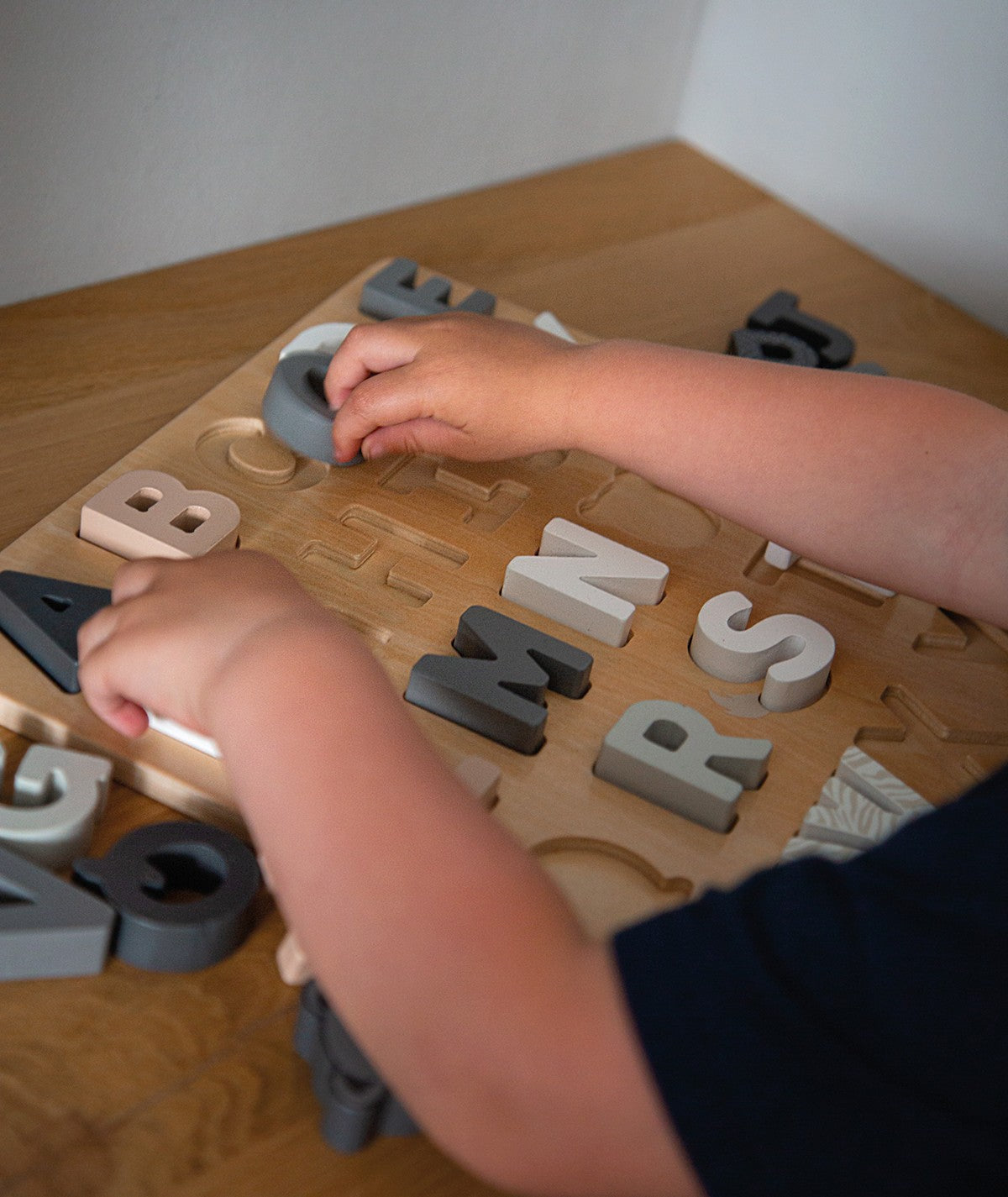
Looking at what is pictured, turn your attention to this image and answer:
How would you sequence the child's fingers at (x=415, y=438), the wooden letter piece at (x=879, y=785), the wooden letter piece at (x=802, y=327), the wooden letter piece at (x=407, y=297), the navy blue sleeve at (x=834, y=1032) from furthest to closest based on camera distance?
the wooden letter piece at (x=802, y=327) → the wooden letter piece at (x=407, y=297) → the child's fingers at (x=415, y=438) → the wooden letter piece at (x=879, y=785) → the navy blue sleeve at (x=834, y=1032)

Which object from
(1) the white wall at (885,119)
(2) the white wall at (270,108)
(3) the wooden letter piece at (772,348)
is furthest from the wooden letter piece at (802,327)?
(2) the white wall at (270,108)

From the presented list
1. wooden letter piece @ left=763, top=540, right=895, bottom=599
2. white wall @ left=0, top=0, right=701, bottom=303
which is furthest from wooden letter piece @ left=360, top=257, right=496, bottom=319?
wooden letter piece @ left=763, top=540, right=895, bottom=599

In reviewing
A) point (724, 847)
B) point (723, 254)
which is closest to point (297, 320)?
point (723, 254)

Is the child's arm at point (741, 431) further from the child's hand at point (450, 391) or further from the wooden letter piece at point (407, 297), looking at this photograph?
the wooden letter piece at point (407, 297)

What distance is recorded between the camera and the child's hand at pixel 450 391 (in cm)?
73

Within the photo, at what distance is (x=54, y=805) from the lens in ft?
1.73

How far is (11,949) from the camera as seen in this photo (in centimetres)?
48

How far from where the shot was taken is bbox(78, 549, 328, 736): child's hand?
20.2 inches

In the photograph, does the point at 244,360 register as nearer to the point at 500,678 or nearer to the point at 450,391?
the point at 450,391

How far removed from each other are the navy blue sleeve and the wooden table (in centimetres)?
11

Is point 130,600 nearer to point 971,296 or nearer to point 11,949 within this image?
point 11,949

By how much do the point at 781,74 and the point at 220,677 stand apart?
93cm

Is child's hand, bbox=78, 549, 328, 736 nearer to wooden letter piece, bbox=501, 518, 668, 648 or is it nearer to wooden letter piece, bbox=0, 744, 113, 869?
wooden letter piece, bbox=0, 744, 113, 869

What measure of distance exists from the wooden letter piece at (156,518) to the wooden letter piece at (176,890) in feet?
0.54
